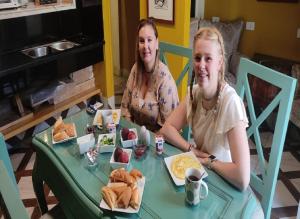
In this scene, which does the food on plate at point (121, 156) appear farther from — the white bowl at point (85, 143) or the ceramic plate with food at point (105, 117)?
the ceramic plate with food at point (105, 117)

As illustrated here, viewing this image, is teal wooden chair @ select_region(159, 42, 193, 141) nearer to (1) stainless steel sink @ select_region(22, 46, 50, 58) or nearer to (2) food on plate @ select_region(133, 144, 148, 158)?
(2) food on plate @ select_region(133, 144, 148, 158)

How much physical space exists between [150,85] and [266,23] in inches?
92.8

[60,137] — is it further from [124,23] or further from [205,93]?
[124,23]

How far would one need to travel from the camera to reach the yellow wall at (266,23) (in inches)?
135

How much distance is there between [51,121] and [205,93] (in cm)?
236

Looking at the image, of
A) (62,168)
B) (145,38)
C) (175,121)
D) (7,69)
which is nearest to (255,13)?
(145,38)

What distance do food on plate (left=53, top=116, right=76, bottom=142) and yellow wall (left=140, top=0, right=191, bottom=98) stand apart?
141 cm

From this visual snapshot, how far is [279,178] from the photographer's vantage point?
2.41 m

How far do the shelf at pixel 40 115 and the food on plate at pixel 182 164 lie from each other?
186 centimetres

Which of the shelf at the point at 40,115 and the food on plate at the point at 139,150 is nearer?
the food on plate at the point at 139,150

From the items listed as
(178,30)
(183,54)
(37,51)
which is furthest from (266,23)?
(37,51)

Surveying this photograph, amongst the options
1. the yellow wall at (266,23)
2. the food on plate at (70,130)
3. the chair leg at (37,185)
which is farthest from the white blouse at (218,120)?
the yellow wall at (266,23)

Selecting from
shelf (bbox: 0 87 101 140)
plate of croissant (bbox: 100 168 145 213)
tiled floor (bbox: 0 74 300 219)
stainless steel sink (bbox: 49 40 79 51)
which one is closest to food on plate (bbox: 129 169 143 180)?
plate of croissant (bbox: 100 168 145 213)

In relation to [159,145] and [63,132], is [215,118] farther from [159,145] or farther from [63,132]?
[63,132]
